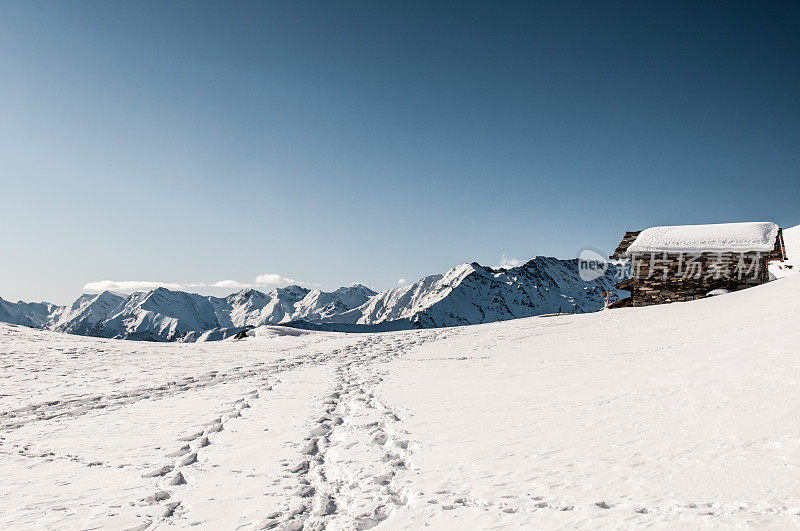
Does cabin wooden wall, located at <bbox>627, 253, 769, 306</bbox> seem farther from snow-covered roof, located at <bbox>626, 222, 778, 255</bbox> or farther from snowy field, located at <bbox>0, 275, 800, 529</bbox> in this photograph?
snowy field, located at <bbox>0, 275, 800, 529</bbox>

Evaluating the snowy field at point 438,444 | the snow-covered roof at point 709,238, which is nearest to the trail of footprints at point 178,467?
the snowy field at point 438,444

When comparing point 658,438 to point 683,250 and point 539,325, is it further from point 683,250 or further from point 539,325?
point 683,250

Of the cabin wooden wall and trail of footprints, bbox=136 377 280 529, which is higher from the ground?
the cabin wooden wall

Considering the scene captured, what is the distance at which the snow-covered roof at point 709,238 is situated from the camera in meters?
23.3

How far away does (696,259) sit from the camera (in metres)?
24.1

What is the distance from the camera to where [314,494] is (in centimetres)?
409

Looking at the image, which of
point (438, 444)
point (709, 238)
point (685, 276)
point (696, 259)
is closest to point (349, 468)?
point (438, 444)

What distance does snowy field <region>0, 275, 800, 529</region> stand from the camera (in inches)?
138

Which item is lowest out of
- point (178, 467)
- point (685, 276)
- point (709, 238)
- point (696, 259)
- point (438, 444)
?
point (178, 467)

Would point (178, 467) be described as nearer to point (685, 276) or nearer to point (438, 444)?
point (438, 444)

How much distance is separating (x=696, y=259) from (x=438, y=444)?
84.3 feet

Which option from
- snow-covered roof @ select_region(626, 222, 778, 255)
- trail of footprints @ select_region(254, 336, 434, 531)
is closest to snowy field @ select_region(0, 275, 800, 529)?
trail of footprints @ select_region(254, 336, 434, 531)

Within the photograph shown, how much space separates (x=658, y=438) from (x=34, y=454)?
8152 mm

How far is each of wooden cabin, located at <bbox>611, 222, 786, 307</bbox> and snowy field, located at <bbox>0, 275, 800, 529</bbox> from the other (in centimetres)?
1481
